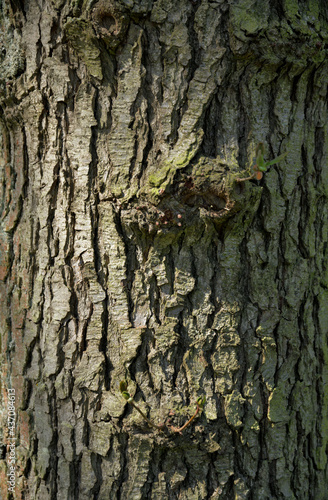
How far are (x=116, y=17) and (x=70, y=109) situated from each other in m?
0.35

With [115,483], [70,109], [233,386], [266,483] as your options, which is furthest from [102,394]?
[70,109]

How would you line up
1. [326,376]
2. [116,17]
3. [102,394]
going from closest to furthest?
[116,17] → [102,394] → [326,376]

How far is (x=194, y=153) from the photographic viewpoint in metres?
1.46

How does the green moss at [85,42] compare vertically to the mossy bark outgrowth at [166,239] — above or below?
above

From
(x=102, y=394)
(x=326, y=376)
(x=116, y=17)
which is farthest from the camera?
(x=326, y=376)

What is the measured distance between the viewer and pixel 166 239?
150 centimetres

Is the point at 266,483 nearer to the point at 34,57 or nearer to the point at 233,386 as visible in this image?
the point at 233,386

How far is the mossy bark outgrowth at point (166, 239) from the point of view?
4.86ft

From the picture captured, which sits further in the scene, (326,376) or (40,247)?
(326,376)

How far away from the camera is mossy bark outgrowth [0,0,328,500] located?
148 centimetres

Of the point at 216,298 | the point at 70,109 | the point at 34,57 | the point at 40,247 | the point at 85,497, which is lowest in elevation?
the point at 85,497

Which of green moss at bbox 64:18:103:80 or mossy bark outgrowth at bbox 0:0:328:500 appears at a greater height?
green moss at bbox 64:18:103:80

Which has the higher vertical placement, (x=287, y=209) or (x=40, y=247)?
(x=287, y=209)

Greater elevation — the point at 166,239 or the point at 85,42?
the point at 85,42
